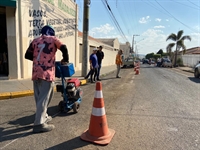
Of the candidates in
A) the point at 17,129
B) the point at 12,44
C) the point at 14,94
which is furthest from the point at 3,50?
the point at 17,129

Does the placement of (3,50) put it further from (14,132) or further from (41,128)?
(41,128)

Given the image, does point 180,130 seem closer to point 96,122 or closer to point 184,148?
point 184,148

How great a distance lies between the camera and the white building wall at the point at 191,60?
29.2 m

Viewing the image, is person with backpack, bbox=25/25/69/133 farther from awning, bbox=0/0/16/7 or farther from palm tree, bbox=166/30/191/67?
palm tree, bbox=166/30/191/67

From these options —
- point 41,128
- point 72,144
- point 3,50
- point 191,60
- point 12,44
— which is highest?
point 12,44

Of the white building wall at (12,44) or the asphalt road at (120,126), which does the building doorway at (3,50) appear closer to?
the white building wall at (12,44)

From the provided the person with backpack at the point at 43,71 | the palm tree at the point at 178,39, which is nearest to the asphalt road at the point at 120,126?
the person with backpack at the point at 43,71

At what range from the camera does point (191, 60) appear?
104ft

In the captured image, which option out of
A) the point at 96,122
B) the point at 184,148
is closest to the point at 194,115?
the point at 184,148

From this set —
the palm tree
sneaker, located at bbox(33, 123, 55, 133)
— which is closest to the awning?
sneaker, located at bbox(33, 123, 55, 133)

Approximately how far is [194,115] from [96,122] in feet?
9.29

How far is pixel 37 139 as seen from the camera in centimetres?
311

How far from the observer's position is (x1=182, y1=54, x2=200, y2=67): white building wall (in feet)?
95.8

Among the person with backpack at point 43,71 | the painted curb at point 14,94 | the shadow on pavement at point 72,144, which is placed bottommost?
the shadow on pavement at point 72,144
